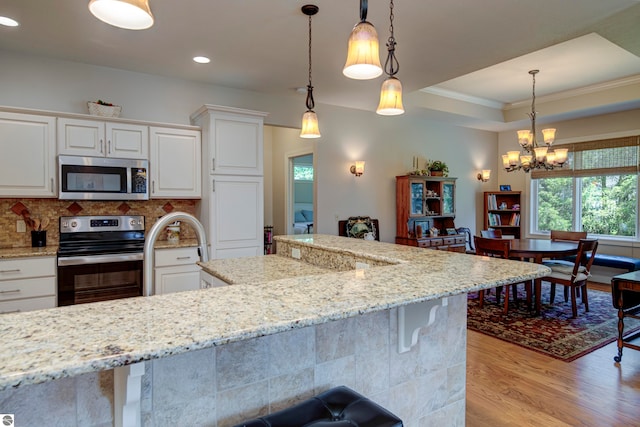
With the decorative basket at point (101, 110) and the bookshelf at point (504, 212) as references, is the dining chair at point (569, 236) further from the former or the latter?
the decorative basket at point (101, 110)

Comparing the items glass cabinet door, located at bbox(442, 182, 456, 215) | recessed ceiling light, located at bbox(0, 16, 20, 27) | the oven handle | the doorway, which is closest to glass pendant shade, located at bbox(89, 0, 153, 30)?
recessed ceiling light, located at bbox(0, 16, 20, 27)

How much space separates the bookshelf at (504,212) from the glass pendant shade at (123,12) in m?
6.78

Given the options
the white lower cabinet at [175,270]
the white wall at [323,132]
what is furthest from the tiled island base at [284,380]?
the white wall at [323,132]

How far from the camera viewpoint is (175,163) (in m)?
3.79

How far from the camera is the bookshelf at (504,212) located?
6891mm

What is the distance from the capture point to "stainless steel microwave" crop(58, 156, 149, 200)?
3.25 meters

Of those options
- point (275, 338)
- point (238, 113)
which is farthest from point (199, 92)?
point (275, 338)

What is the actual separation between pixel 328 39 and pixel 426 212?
3.66 meters

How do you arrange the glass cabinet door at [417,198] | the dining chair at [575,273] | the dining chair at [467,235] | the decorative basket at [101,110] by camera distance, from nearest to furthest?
the decorative basket at [101,110] → the dining chair at [575,273] → the glass cabinet door at [417,198] → the dining chair at [467,235]

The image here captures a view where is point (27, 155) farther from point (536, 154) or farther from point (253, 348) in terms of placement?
point (536, 154)

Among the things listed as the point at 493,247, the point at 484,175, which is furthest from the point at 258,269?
the point at 484,175

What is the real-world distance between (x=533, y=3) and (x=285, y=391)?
2935mm

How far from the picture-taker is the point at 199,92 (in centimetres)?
416

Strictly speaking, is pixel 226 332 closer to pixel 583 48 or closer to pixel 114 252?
pixel 114 252
